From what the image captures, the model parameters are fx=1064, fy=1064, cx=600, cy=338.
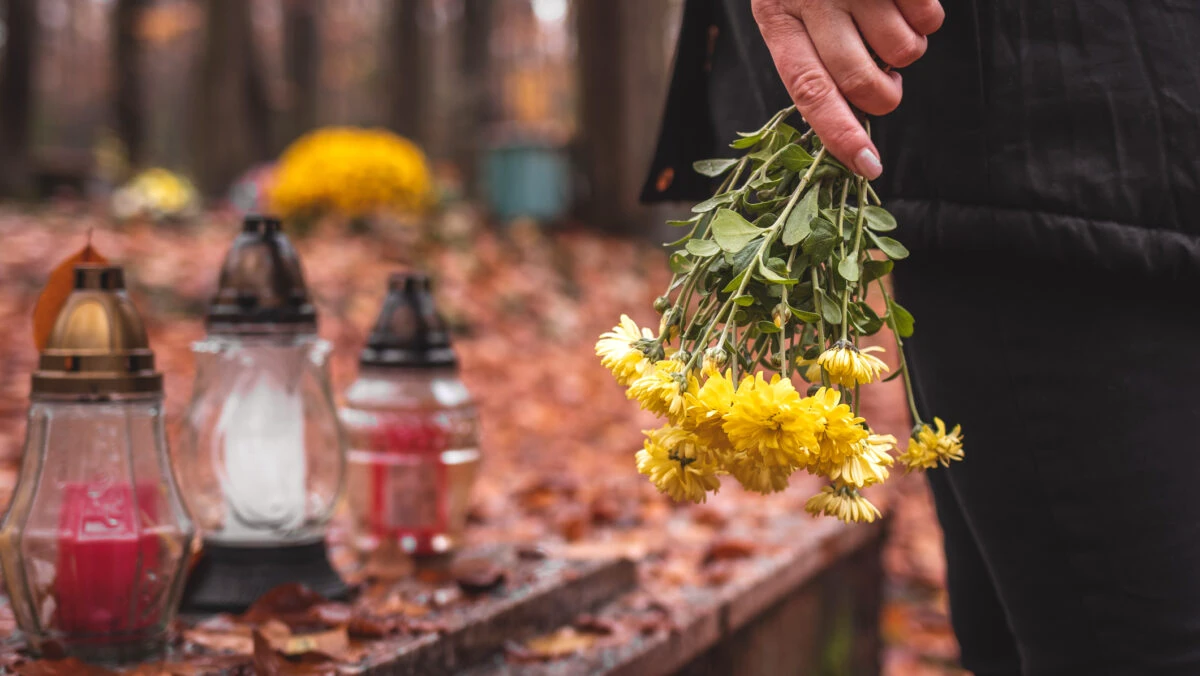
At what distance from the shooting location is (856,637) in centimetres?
307

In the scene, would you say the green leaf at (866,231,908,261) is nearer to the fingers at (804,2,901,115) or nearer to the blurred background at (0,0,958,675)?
the fingers at (804,2,901,115)

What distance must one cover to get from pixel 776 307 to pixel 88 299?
102 cm

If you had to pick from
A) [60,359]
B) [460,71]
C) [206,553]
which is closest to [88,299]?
[60,359]

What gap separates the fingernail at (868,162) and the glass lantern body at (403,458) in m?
1.30

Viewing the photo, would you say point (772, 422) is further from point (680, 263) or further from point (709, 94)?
point (709, 94)

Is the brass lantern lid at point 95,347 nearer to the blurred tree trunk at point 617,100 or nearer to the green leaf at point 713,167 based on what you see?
the green leaf at point 713,167

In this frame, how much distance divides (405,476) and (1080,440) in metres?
1.36

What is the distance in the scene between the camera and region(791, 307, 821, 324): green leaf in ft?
3.04

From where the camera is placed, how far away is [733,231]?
3.15 ft

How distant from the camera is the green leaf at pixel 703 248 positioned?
0.96m

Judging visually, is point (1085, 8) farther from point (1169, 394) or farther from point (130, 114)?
point (130, 114)

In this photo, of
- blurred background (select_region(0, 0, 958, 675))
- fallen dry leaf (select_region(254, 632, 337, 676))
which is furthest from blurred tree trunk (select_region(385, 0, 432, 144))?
fallen dry leaf (select_region(254, 632, 337, 676))

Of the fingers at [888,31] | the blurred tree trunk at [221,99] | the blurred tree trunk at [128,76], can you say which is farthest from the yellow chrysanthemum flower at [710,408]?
the blurred tree trunk at [128,76]

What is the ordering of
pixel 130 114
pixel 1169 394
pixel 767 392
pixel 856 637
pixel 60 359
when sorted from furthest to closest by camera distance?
1. pixel 130 114
2. pixel 856 637
3. pixel 60 359
4. pixel 1169 394
5. pixel 767 392
